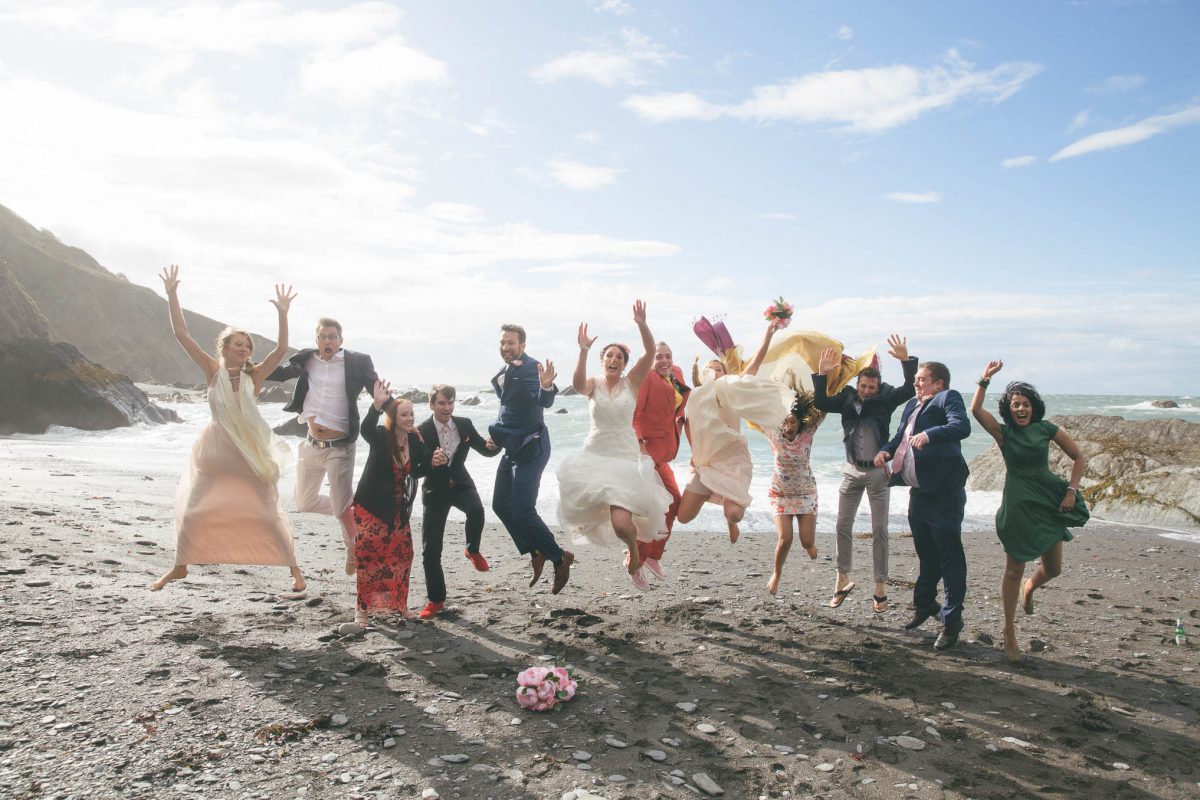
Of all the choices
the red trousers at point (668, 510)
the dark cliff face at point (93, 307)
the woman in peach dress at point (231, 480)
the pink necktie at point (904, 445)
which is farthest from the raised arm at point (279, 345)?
the dark cliff face at point (93, 307)

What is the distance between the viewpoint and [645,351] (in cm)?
703

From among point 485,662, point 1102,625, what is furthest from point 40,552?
point 1102,625

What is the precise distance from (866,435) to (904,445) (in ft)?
1.63

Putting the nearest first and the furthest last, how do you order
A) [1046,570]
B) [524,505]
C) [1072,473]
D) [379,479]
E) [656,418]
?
[1072,473]
[1046,570]
[379,479]
[524,505]
[656,418]

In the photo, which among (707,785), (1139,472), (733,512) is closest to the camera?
(707,785)

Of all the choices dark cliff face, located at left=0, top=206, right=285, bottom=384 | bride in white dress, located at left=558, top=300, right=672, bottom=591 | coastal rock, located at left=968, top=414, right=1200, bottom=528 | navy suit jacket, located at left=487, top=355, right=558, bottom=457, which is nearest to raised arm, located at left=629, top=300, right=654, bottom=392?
bride in white dress, located at left=558, top=300, right=672, bottom=591

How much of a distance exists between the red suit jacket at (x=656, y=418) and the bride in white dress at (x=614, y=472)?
315 millimetres

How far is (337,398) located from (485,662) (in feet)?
10.2

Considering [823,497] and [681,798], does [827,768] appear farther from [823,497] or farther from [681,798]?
[823,497]

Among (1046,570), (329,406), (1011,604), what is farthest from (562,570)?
(1046,570)

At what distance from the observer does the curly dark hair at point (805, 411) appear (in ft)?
24.9

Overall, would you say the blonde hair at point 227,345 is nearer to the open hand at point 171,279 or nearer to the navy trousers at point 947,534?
the open hand at point 171,279

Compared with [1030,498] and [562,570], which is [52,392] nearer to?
[562,570]

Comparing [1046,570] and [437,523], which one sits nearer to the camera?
[1046,570]
